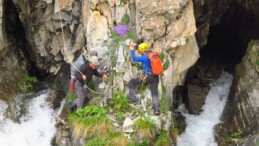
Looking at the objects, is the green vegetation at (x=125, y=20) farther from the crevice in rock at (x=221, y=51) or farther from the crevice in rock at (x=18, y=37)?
the crevice in rock at (x=18, y=37)

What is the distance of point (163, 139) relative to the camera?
1194 centimetres

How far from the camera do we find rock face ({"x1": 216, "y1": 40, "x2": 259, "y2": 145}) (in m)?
14.0

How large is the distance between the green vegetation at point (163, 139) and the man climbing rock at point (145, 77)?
0.69 m

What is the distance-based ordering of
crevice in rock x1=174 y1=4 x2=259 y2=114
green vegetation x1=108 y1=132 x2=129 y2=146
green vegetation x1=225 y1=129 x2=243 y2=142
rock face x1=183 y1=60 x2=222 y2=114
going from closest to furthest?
green vegetation x1=108 y1=132 x2=129 y2=146, green vegetation x1=225 y1=129 x2=243 y2=142, rock face x1=183 y1=60 x2=222 y2=114, crevice in rock x1=174 y1=4 x2=259 y2=114

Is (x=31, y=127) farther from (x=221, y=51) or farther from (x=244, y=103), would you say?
(x=221, y=51)

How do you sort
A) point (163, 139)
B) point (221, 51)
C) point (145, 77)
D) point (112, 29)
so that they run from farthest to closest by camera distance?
1. point (221, 51)
2. point (112, 29)
3. point (145, 77)
4. point (163, 139)

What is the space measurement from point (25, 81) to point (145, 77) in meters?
6.71

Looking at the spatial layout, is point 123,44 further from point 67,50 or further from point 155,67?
point 67,50

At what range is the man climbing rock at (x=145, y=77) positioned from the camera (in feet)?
38.5

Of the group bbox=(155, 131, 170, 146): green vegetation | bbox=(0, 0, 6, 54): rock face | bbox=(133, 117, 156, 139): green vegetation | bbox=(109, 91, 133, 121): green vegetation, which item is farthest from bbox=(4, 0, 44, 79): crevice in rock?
bbox=(155, 131, 170, 146): green vegetation

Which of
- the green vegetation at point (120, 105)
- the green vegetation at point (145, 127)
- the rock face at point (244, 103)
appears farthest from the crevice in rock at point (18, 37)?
the rock face at point (244, 103)

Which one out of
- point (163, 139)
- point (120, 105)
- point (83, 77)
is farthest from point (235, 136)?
point (83, 77)

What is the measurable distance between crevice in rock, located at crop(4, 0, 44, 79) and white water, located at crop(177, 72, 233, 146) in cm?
716

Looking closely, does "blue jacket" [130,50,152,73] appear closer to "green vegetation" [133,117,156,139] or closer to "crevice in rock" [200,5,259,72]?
"green vegetation" [133,117,156,139]
